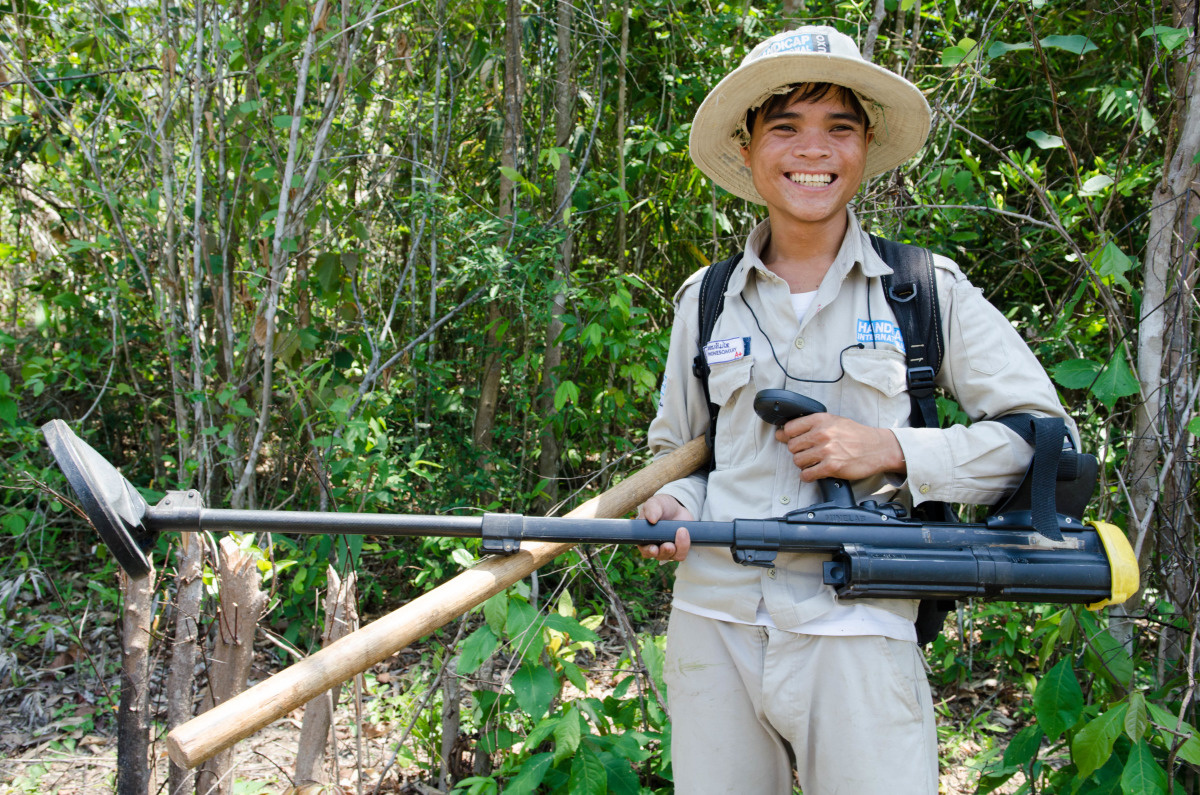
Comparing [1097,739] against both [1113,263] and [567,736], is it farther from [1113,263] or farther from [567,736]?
[567,736]

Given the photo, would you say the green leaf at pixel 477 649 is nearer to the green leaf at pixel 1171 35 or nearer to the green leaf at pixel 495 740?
the green leaf at pixel 495 740

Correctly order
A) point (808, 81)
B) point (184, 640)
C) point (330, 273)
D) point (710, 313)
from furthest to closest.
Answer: point (330, 273)
point (184, 640)
point (710, 313)
point (808, 81)

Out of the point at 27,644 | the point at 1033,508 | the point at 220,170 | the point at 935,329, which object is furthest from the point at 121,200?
the point at 1033,508

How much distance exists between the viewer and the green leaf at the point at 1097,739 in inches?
88.3

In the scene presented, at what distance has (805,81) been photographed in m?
2.02

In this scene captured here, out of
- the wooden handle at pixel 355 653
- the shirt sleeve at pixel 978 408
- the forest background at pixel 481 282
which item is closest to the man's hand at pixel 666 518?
the wooden handle at pixel 355 653

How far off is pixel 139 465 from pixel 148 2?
283 centimetres

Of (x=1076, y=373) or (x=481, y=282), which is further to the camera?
(x=481, y=282)

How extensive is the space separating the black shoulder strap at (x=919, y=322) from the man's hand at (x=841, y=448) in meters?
0.16

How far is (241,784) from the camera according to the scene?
298 centimetres

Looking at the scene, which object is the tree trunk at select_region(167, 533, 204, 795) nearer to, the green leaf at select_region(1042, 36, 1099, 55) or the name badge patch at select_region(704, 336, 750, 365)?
the name badge patch at select_region(704, 336, 750, 365)

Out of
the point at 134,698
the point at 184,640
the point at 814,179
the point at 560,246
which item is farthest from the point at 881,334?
the point at 560,246

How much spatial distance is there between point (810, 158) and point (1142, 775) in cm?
186

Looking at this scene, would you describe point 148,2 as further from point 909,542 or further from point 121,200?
point 909,542
